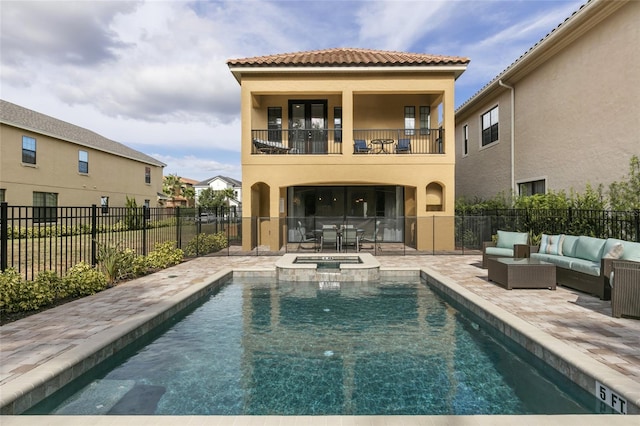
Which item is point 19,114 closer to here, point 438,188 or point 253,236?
point 253,236

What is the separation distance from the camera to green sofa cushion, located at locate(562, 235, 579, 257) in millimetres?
7824

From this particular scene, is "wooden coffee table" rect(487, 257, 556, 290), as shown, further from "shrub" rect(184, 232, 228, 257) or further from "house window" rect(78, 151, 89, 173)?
"house window" rect(78, 151, 89, 173)

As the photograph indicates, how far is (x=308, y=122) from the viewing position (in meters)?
16.2

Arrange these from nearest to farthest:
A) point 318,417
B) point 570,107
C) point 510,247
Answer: point 318,417, point 510,247, point 570,107

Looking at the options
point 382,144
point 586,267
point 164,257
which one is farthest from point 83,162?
point 586,267

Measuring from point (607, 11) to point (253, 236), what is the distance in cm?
1374

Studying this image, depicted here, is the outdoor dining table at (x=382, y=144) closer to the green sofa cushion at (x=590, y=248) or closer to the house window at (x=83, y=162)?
the green sofa cushion at (x=590, y=248)

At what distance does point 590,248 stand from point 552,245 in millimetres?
1115

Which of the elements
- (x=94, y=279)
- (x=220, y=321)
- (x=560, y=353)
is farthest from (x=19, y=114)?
(x=560, y=353)

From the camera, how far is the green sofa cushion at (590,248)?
7.02 meters

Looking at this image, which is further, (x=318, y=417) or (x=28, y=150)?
(x=28, y=150)

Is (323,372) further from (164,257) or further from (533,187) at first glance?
(533,187)

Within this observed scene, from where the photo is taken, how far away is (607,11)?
9.35 meters

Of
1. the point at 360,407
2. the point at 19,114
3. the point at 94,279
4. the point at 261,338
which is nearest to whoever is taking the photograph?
the point at 360,407
